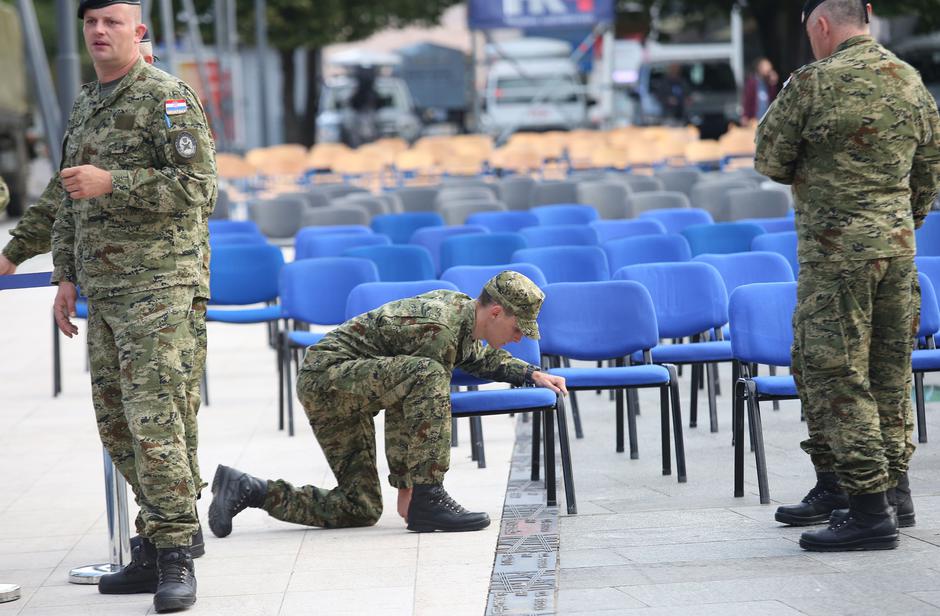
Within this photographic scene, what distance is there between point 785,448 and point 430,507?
7.42 ft

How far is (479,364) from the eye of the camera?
6.41m

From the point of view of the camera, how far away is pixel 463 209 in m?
13.5

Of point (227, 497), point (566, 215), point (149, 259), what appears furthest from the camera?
point (566, 215)

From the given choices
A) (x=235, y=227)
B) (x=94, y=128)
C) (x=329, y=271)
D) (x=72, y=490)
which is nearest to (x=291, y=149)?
(x=235, y=227)

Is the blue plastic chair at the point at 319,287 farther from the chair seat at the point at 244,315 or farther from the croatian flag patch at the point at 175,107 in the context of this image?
the croatian flag patch at the point at 175,107

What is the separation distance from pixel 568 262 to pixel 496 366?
304 centimetres

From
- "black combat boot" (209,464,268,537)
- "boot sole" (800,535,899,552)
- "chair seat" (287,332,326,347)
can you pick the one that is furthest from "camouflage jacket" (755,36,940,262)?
"chair seat" (287,332,326,347)

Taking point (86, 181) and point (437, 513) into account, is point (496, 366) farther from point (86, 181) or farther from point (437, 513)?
point (86, 181)

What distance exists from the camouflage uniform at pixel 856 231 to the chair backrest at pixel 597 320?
1.88 meters

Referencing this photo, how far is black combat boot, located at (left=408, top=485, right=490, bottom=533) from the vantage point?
6.17 metres

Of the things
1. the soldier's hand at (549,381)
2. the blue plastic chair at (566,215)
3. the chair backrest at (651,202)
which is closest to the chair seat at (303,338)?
the soldier's hand at (549,381)

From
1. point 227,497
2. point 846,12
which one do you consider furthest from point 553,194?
point 846,12

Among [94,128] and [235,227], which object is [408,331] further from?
[235,227]

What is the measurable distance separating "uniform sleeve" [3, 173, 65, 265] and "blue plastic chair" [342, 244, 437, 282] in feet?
14.1
